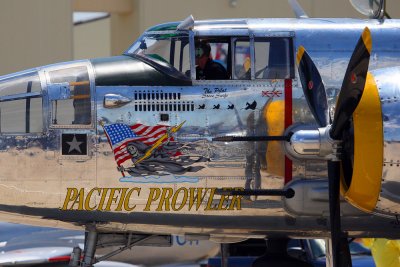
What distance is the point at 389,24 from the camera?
9.90 meters

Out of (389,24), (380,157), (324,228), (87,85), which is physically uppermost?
(389,24)

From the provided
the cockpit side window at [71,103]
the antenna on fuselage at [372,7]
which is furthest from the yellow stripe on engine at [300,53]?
the cockpit side window at [71,103]

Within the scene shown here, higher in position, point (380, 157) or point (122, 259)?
point (380, 157)

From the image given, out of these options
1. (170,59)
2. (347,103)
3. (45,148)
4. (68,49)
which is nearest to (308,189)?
(347,103)

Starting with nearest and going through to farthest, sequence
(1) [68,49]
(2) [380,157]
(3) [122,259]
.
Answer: (2) [380,157], (3) [122,259], (1) [68,49]

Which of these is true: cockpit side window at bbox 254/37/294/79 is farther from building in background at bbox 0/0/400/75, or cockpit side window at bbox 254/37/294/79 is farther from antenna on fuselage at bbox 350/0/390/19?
building in background at bbox 0/0/400/75

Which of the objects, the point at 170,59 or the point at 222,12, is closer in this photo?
the point at 170,59

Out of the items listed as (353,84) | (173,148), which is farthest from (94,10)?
(353,84)

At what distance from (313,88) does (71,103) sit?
7.46 ft

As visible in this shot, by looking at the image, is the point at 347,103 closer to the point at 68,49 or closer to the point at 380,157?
the point at 380,157

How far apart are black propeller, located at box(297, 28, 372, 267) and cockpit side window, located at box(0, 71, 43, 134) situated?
8.19 feet

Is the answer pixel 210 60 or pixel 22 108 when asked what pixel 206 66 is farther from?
pixel 22 108

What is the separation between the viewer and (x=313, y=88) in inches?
353

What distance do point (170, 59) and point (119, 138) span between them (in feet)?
3.23
